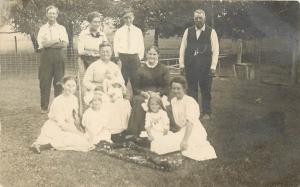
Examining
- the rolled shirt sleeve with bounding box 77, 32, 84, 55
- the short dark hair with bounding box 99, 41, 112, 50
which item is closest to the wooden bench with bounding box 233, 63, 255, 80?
the short dark hair with bounding box 99, 41, 112, 50

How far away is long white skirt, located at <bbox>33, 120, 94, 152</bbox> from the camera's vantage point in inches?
160

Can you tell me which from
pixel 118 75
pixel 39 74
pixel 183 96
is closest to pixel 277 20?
pixel 183 96

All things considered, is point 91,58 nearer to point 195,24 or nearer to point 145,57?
point 145,57

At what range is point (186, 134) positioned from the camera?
4051 millimetres

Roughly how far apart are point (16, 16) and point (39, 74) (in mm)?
580

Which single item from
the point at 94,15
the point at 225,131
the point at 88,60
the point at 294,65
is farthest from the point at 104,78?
the point at 294,65

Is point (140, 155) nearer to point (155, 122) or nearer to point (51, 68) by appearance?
point (155, 122)

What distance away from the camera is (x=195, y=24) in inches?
158

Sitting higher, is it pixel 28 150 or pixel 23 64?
pixel 23 64

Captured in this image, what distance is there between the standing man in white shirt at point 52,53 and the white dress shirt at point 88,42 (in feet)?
0.46

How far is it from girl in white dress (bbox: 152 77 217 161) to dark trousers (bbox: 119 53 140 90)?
1.21 feet

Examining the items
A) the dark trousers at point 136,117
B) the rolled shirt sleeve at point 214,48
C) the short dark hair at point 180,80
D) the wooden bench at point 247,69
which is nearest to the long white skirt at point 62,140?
the dark trousers at point 136,117

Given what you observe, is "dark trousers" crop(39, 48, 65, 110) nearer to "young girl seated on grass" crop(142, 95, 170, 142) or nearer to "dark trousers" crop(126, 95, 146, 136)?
"dark trousers" crop(126, 95, 146, 136)

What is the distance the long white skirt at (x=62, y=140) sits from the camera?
4.06m
